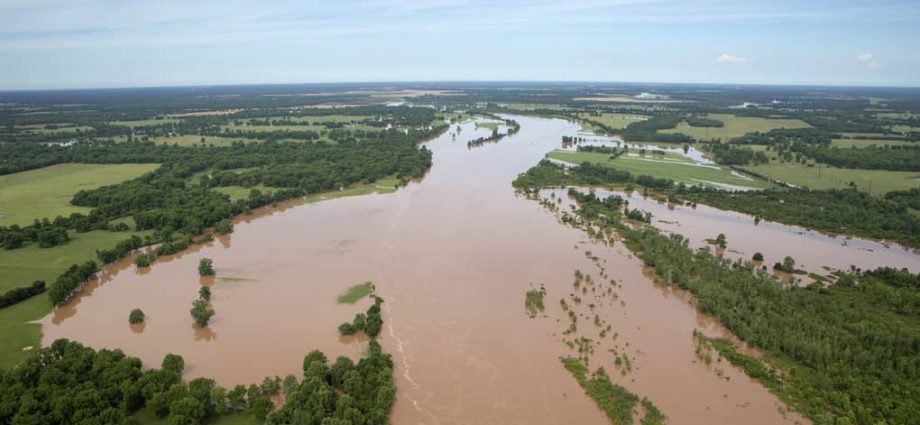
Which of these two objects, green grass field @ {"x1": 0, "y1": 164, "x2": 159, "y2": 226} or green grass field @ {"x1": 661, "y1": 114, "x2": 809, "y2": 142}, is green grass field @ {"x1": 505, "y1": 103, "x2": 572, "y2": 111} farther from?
green grass field @ {"x1": 0, "y1": 164, "x2": 159, "y2": 226}

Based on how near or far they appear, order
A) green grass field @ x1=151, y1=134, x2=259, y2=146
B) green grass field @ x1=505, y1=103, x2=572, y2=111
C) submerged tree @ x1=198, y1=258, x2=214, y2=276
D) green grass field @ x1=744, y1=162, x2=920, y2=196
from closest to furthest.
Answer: submerged tree @ x1=198, y1=258, x2=214, y2=276, green grass field @ x1=744, y1=162, x2=920, y2=196, green grass field @ x1=151, y1=134, x2=259, y2=146, green grass field @ x1=505, y1=103, x2=572, y2=111

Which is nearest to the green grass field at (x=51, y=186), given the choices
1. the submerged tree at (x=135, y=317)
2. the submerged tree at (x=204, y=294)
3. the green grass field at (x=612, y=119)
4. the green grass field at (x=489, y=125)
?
the submerged tree at (x=135, y=317)

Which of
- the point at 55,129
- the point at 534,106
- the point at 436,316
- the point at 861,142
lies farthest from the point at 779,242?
the point at 534,106

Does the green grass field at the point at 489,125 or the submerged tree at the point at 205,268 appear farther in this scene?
the green grass field at the point at 489,125

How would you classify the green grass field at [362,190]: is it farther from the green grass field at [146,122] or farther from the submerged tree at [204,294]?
the green grass field at [146,122]

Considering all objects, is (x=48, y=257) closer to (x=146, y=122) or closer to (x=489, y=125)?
(x=489, y=125)

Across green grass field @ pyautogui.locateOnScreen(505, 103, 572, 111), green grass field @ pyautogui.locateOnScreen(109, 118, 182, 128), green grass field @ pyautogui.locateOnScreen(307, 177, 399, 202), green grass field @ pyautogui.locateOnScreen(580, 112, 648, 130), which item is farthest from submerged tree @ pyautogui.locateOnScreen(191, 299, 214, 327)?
green grass field @ pyautogui.locateOnScreen(505, 103, 572, 111)

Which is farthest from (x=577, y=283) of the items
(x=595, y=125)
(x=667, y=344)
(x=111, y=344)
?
Answer: (x=595, y=125)
